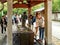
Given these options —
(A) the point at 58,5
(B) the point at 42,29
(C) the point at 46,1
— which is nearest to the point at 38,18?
(B) the point at 42,29

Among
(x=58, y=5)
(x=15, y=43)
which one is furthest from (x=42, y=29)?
(x=58, y=5)

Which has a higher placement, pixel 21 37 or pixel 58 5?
pixel 58 5

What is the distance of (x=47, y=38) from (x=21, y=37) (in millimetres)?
1925

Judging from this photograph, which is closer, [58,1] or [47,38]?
[47,38]

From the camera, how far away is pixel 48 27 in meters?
9.12

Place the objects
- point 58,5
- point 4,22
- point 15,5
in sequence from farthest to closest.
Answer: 1. point 58,5
2. point 15,5
3. point 4,22

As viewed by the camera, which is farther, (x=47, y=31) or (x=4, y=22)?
(x=4, y=22)

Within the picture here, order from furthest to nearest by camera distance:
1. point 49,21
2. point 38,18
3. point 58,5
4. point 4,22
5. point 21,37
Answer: point 58,5 < point 4,22 < point 38,18 < point 21,37 < point 49,21

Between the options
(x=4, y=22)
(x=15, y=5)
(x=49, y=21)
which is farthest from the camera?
(x=15, y=5)

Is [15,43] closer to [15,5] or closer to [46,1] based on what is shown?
[46,1]

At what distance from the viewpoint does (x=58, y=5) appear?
204 ft

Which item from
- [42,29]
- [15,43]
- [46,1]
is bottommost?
[15,43]

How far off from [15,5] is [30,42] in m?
9.21

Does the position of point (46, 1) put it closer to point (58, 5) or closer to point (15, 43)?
point (15, 43)
